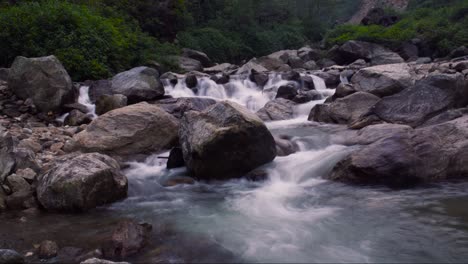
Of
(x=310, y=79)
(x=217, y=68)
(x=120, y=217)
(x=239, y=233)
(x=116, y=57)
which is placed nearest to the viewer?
(x=239, y=233)

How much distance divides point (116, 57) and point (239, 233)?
10.9 meters

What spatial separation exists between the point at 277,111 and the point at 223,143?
5646mm

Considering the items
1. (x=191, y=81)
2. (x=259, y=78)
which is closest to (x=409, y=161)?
(x=191, y=81)

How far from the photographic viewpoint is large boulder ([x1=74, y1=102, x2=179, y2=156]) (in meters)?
8.24

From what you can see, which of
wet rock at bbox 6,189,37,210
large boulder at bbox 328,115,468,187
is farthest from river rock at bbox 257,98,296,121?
wet rock at bbox 6,189,37,210

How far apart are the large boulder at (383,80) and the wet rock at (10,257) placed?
9.77 metres

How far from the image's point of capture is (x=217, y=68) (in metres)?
21.0

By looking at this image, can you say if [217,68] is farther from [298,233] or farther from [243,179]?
[298,233]

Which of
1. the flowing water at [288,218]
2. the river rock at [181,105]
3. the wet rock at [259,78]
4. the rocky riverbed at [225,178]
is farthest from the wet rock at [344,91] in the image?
the flowing water at [288,218]

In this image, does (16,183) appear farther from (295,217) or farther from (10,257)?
(295,217)

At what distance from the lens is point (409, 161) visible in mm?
6645

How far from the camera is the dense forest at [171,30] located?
12969mm

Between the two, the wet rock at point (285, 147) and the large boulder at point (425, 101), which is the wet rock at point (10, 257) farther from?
the large boulder at point (425, 101)

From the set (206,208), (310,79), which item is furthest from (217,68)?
(206,208)
